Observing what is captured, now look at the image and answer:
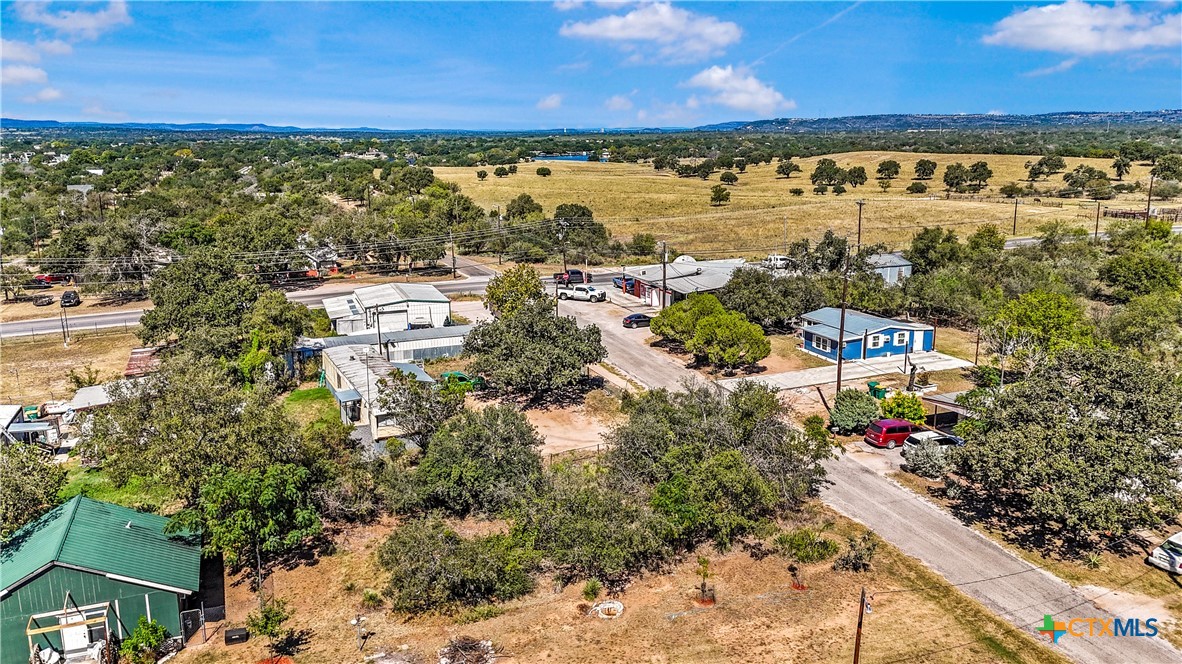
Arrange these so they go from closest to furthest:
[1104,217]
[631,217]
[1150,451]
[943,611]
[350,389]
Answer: [943,611]
[1150,451]
[350,389]
[1104,217]
[631,217]

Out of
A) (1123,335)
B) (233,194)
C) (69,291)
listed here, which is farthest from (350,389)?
(233,194)

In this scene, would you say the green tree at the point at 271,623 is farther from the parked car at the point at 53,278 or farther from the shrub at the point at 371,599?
the parked car at the point at 53,278

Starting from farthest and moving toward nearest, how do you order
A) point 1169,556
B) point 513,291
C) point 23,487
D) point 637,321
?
point 637,321
point 513,291
point 1169,556
point 23,487

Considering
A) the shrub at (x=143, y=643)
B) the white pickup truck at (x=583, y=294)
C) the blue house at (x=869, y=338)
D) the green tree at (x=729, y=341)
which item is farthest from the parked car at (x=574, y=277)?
the shrub at (x=143, y=643)

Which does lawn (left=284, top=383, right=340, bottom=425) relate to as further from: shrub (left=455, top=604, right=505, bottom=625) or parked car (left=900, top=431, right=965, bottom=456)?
parked car (left=900, top=431, right=965, bottom=456)

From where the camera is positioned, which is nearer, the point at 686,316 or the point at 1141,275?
the point at 686,316

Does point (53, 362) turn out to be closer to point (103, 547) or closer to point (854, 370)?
point (103, 547)

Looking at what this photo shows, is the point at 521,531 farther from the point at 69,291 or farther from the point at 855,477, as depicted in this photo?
the point at 69,291

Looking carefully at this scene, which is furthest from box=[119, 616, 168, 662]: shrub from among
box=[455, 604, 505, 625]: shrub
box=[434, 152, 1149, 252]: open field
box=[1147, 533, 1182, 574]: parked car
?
box=[434, 152, 1149, 252]: open field

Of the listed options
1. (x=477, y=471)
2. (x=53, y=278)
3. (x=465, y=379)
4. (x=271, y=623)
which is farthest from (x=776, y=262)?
(x=53, y=278)
